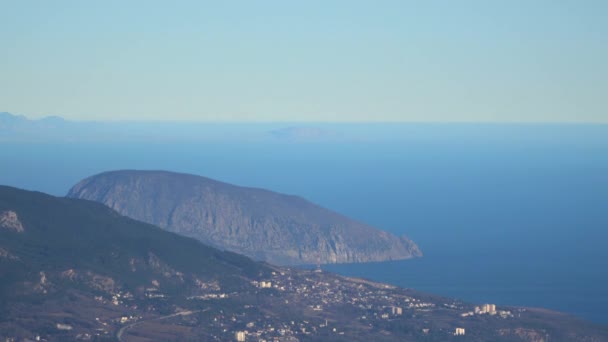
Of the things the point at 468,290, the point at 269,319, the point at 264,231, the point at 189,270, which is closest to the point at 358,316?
the point at 269,319

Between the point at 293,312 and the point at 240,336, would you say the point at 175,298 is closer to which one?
the point at 293,312

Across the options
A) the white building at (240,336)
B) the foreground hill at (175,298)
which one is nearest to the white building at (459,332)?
the foreground hill at (175,298)

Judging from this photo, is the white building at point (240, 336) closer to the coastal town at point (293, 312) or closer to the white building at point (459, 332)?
the coastal town at point (293, 312)

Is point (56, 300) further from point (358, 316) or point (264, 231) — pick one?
point (264, 231)

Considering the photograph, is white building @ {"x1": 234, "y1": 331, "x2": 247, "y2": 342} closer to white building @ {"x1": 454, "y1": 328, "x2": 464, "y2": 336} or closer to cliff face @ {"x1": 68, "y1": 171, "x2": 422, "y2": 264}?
white building @ {"x1": 454, "y1": 328, "x2": 464, "y2": 336}

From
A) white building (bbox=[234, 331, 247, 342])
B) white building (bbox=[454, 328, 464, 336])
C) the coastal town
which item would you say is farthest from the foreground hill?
white building (bbox=[454, 328, 464, 336])

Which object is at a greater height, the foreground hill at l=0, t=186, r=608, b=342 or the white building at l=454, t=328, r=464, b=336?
the foreground hill at l=0, t=186, r=608, b=342
